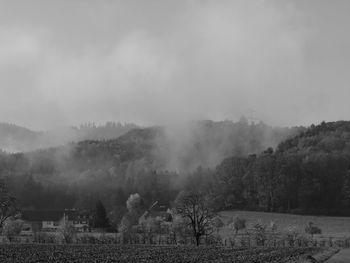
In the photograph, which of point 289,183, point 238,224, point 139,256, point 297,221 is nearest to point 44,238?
point 238,224

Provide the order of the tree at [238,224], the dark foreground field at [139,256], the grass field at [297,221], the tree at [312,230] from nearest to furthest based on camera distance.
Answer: the dark foreground field at [139,256] → the tree at [312,230] → the grass field at [297,221] → the tree at [238,224]

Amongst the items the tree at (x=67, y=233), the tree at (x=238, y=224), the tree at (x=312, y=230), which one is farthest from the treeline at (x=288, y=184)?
the tree at (x=67, y=233)

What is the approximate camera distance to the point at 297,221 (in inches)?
6097

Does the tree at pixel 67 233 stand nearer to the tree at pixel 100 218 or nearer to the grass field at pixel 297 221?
the tree at pixel 100 218

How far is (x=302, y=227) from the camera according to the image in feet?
477

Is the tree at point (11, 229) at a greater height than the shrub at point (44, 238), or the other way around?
the tree at point (11, 229)

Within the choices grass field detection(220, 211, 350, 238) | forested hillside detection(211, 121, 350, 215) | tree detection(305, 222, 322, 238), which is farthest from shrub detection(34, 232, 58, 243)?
forested hillside detection(211, 121, 350, 215)

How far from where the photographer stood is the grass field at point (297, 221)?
5512 inches

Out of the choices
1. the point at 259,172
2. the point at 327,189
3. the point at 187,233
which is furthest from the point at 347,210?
the point at 187,233

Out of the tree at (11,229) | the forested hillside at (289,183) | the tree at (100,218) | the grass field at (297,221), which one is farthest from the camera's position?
the forested hillside at (289,183)

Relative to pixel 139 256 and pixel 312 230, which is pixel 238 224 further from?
pixel 139 256

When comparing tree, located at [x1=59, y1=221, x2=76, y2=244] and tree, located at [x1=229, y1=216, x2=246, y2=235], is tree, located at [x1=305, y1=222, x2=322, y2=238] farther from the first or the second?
tree, located at [x1=59, y1=221, x2=76, y2=244]

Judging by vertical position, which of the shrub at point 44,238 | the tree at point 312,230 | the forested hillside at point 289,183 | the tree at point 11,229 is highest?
the forested hillside at point 289,183

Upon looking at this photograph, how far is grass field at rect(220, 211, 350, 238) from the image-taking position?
14000 cm
